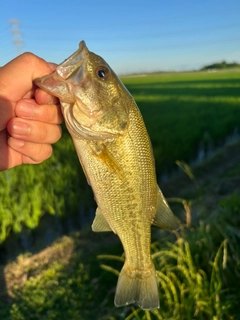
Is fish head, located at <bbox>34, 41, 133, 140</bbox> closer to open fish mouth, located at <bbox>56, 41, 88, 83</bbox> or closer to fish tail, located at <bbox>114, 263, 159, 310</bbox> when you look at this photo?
open fish mouth, located at <bbox>56, 41, 88, 83</bbox>

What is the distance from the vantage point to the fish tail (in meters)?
1.81

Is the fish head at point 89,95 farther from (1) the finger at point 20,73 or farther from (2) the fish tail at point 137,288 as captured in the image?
(2) the fish tail at point 137,288

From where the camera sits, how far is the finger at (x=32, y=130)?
187 centimetres

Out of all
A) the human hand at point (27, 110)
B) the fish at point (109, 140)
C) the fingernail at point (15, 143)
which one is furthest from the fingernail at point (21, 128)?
the fish at point (109, 140)

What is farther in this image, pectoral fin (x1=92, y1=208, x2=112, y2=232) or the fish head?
pectoral fin (x1=92, y1=208, x2=112, y2=232)

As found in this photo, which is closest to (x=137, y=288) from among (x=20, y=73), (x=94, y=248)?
(x=20, y=73)

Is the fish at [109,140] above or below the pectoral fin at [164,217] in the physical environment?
above

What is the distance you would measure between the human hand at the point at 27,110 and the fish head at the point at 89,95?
0.21 m

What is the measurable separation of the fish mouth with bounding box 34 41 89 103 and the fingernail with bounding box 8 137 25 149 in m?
0.54

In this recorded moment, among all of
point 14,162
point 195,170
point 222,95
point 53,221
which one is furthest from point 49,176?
point 222,95

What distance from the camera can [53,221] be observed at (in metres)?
6.25

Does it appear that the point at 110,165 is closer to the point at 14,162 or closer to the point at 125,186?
the point at 125,186

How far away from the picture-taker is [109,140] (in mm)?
1608

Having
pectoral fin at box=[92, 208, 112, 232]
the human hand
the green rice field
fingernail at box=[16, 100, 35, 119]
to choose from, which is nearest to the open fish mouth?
the human hand
